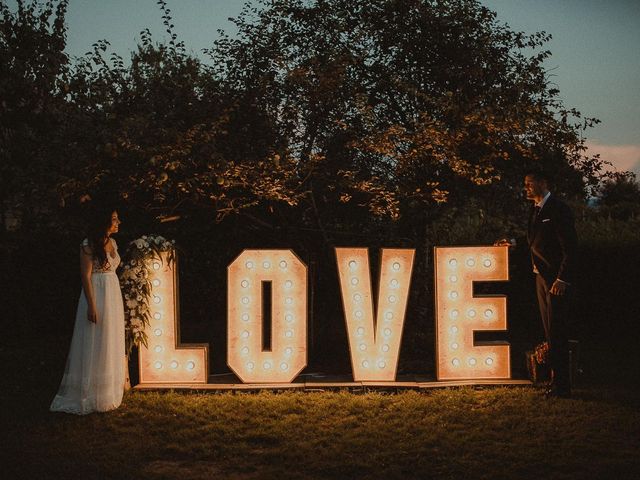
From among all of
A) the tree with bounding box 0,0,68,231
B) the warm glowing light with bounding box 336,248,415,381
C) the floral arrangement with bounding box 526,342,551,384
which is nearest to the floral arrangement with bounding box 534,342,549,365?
the floral arrangement with bounding box 526,342,551,384

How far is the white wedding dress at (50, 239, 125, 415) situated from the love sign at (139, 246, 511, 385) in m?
0.76

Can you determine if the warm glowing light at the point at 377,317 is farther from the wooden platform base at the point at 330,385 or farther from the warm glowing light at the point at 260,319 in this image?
the warm glowing light at the point at 260,319

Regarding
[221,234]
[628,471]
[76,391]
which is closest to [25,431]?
[76,391]

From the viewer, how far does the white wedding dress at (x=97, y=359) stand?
8.29 meters

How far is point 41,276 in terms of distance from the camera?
1538 centimetres

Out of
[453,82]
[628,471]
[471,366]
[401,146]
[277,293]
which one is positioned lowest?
[628,471]

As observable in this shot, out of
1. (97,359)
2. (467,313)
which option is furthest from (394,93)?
(97,359)

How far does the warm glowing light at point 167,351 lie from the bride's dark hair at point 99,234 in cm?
94

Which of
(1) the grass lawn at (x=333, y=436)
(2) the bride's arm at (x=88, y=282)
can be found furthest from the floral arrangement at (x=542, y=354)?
(2) the bride's arm at (x=88, y=282)

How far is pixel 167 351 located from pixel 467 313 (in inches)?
158

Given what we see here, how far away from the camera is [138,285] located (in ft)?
30.0

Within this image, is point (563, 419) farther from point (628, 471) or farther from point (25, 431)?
point (25, 431)

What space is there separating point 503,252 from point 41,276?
416 inches

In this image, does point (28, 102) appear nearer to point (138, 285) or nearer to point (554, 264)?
point (138, 285)
